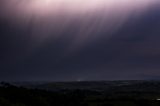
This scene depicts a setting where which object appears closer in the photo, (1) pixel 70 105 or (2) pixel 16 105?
(2) pixel 16 105

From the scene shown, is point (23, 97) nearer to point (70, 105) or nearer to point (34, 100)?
point (34, 100)

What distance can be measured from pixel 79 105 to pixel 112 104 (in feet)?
58.6

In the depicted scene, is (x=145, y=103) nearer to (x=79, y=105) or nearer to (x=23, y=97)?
(x=79, y=105)

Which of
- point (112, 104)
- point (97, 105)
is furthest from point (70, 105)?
point (112, 104)

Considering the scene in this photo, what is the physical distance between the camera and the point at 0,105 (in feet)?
281

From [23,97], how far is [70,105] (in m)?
17.8

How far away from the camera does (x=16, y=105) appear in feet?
304

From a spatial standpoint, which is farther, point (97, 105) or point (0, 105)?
point (97, 105)

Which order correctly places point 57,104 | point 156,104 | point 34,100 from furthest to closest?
1. point 156,104
2. point 57,104
3. point 34,100

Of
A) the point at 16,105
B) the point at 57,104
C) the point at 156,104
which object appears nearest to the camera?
the point at 16,105

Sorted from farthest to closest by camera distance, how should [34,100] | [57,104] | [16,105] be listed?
[57,104]
[34,100]
[16,105]

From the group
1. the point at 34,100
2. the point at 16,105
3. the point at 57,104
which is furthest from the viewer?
the point at 57,104

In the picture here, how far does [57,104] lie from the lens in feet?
394

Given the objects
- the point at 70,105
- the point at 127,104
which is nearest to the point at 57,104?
the point at 70,105
